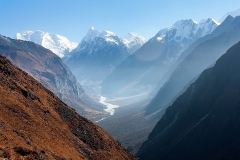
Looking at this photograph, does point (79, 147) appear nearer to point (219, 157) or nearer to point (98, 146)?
point (98, 146)

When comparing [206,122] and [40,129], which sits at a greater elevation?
[206,122]

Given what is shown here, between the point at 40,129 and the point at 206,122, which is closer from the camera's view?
the point at 40,129

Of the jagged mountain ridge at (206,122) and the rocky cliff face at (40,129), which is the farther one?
the jagged mountain ridge at (206,122)

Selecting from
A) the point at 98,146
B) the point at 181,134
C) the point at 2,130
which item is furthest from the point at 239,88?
the point at 2,130

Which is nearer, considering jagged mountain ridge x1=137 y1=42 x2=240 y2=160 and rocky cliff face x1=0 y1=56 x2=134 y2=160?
rocky cliff face x1=0 y1=56 x2=134 y2=160
